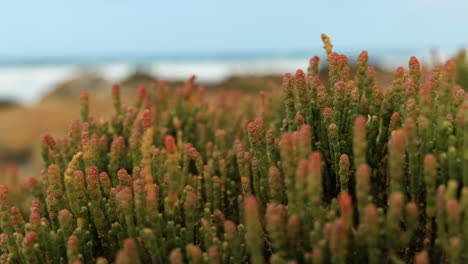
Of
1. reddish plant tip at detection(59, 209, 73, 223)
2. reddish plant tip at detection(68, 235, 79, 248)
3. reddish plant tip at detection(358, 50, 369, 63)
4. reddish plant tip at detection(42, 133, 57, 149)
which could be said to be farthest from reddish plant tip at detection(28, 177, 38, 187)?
reddish plant tip at detection(358, 50, 369, 63)

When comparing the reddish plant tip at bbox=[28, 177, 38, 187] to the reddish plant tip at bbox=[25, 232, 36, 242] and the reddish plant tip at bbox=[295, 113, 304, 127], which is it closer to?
the reddish plant tip at bbox=[25, 232, 36, 242]

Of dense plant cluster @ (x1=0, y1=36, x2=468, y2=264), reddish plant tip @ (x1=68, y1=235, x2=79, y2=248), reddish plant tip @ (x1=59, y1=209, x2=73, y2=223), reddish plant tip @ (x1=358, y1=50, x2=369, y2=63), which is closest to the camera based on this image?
dense plant cluster @ (x1=0, y1=36, x2=468, y2=264)

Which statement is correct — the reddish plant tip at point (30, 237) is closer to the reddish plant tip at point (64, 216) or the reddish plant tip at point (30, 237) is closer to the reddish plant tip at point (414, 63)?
the reddish plant tip at point (64, 216)

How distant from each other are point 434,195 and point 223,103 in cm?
218

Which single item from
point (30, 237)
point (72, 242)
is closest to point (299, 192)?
point (72, 242)

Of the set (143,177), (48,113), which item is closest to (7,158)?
(48,113)

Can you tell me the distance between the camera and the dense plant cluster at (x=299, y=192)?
152 cm

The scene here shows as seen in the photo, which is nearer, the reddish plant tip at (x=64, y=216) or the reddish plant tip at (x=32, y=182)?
the reddish plant tip at (x=64, y=216)

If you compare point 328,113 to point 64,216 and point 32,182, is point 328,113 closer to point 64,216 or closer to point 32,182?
point 64,216

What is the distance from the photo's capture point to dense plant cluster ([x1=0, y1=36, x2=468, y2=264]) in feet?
5.00

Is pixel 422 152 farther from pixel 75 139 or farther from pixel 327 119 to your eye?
pixel 75 139

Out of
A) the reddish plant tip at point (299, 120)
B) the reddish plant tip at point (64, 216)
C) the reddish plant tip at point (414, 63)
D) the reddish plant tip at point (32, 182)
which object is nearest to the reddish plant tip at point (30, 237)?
the reddish plant tip at point (64, 216)

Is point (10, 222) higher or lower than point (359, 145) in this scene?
lower

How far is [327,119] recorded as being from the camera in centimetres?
198
